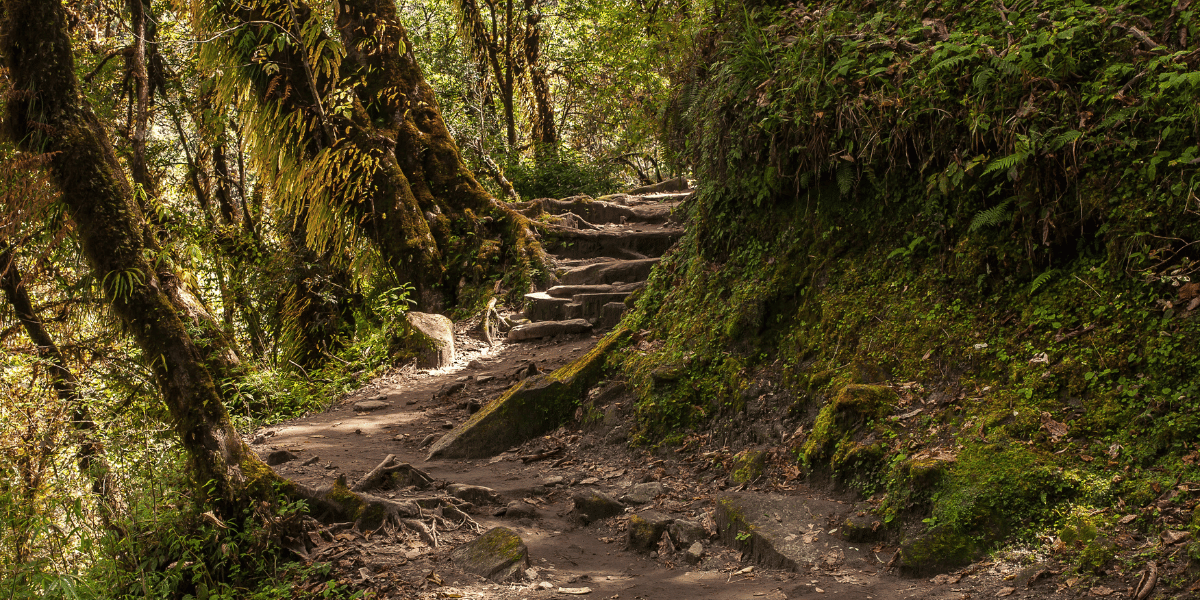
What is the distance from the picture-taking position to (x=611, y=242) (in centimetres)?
1145

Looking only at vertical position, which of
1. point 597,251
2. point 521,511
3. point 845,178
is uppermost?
point 845,178

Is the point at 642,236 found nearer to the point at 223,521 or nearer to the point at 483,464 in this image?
the point at 483,464

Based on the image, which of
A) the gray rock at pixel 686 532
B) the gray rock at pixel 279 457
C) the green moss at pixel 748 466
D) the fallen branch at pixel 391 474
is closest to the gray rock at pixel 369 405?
the gray rock at pixel 279 457

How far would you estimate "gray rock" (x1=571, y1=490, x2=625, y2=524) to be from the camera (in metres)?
5.00

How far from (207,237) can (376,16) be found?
4514mm

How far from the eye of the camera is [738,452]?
5305 mm

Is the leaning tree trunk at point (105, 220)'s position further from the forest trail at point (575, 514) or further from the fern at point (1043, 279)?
the fern at point (1043, 279)

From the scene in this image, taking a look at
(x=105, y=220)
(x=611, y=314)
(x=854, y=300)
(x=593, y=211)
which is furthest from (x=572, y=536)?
(x=593, y=211)

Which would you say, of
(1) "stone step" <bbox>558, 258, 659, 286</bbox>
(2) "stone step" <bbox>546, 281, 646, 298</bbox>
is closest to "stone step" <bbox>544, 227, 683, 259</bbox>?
(1) "stone step" <bbox>558, 258, 659, 286</bbox>

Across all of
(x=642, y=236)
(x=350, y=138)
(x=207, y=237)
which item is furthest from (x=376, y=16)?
(x=642, y=236)

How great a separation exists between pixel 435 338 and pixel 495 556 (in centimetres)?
558

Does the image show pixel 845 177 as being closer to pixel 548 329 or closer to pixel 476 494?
pixel 476 494

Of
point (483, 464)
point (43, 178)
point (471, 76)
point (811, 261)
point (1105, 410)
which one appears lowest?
point (483, 464)

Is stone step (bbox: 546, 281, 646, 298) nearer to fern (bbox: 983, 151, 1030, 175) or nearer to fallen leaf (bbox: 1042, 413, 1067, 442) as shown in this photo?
fern (bbox: 983, 151, 1030, 175)
